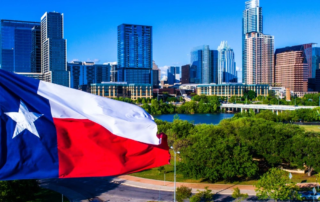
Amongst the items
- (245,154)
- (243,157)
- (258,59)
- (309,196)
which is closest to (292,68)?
(258,59)

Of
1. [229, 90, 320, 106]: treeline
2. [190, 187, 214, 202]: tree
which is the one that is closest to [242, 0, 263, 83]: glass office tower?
[229, 90, 320, 106]: treeline

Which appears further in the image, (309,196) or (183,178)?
(183,178)

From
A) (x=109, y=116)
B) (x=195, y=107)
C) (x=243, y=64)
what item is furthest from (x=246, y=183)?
(x=243, y=64)

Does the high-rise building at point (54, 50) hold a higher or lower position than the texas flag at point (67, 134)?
higher

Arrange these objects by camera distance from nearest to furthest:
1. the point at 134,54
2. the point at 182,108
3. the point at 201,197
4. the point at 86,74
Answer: the point at 201,197 < the point at 182,108 < the point at 86,74 < the point at 134,54

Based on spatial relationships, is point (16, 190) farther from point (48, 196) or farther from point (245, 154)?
point (245, 154)

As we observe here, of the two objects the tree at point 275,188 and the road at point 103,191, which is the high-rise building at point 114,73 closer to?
the road at point 103,191

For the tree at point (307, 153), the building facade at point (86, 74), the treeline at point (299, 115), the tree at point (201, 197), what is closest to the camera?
the tree at point (201, 197)

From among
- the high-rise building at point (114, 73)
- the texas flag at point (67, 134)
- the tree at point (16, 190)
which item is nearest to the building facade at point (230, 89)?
the high-rise building at point (114, 73)
